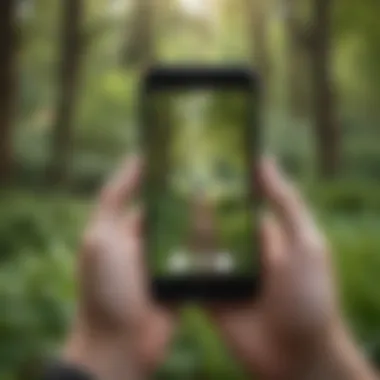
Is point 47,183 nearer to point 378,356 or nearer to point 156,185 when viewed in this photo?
point 156,185

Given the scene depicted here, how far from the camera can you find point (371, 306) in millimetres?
597

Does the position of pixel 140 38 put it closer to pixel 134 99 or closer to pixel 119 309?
pixel 134 99

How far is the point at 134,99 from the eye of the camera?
0.61 m

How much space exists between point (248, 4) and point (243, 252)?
15 cm

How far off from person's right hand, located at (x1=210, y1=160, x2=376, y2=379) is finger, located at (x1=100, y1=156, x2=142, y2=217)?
0.08 m

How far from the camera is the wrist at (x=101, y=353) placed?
595 millimetres

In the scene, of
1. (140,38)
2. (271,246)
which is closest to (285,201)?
(271,246)

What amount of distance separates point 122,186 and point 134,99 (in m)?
0.05

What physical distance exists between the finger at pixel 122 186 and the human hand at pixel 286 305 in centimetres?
7

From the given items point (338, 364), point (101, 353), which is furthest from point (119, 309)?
point (338, 364)

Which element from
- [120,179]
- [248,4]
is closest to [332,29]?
[248,4]

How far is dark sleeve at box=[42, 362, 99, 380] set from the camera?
58cm

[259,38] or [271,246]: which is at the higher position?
[259,38]

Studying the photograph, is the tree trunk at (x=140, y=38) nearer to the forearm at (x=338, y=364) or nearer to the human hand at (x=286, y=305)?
the human hand at (x=286, y=305)
